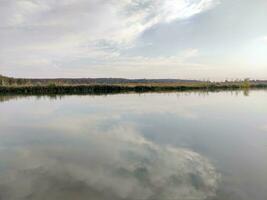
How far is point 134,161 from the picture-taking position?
3.89m

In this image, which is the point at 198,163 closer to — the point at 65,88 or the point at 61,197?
the point at 61,197

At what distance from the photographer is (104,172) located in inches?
137

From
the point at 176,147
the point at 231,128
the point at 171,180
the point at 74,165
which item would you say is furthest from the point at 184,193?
the point at 231,128

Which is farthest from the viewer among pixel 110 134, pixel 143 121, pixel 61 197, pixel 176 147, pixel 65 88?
pixel 65 88

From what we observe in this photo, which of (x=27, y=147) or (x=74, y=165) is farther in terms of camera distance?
(x=27, y=147)

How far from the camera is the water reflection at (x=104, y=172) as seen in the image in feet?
9.37

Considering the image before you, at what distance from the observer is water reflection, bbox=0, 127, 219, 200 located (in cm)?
286

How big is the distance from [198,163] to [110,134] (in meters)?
2.39

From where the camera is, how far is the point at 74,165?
375 centimetres

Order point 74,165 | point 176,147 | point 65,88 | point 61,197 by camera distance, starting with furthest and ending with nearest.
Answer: point 65,88, point 176,147, point 74,165, point 61,197

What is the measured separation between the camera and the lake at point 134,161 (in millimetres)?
2891

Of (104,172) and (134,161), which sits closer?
(104,172)

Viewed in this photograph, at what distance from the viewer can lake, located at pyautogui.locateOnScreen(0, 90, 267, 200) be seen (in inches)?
114

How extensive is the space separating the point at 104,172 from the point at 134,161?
1.79 ft
